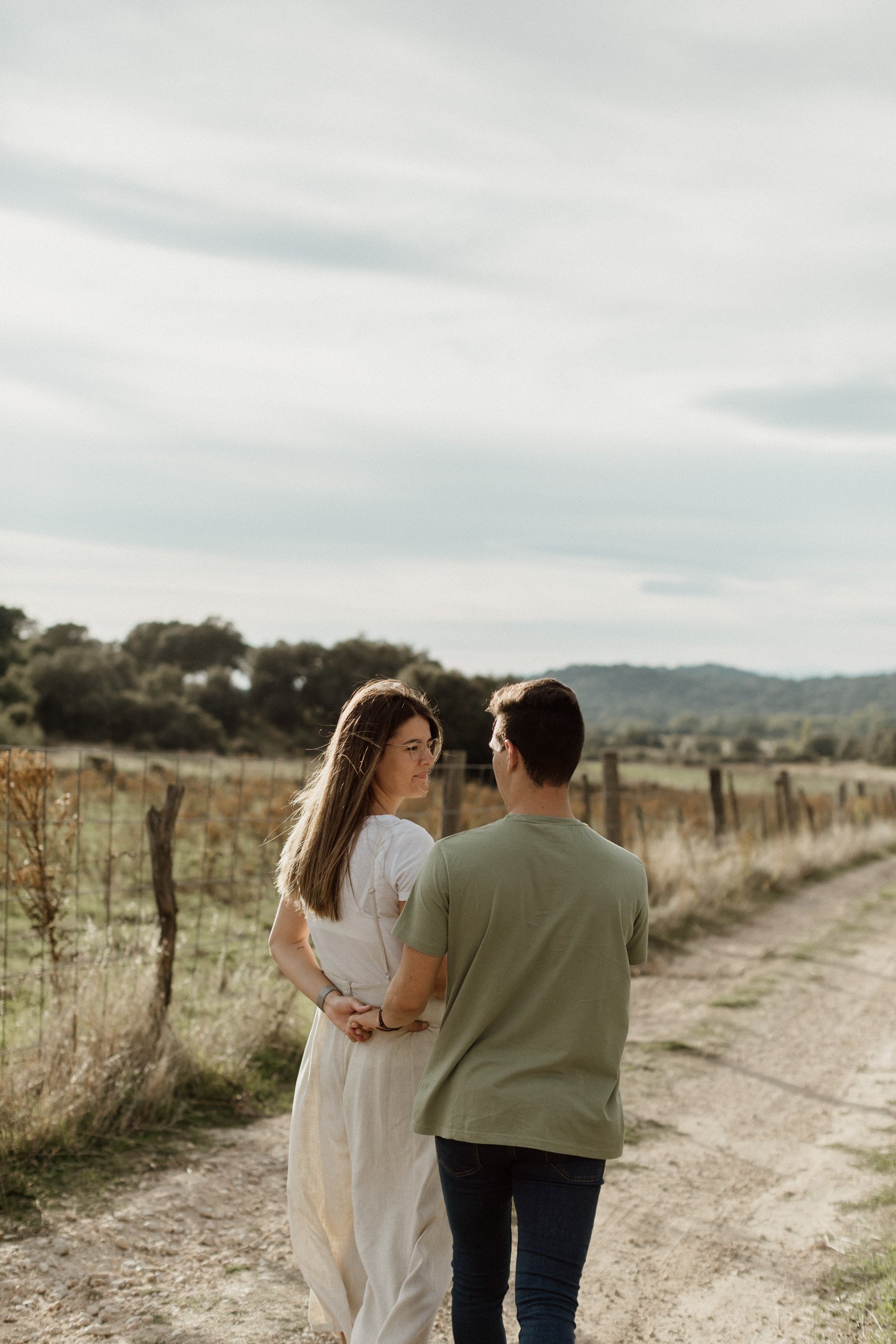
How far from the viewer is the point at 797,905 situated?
12914mm

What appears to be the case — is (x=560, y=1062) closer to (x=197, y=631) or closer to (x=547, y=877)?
(x=547, y=877)

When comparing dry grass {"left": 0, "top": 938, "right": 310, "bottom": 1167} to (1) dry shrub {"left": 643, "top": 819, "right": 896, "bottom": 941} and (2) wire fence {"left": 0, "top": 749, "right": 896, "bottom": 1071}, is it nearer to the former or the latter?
(2) wire fence {"left": 0, "top": 749, "right": 896, "bottom": 1071}

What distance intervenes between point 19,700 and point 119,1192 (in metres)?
34.6

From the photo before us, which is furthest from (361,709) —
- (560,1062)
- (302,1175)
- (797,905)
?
(797,905)

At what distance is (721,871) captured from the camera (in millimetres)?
12109

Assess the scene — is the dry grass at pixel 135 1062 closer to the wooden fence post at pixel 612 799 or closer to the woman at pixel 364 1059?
the woman at pixel 364 1059

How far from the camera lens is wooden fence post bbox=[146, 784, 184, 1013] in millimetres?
5293

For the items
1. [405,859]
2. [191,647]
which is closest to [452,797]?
[405,859]

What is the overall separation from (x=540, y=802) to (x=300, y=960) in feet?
3.10

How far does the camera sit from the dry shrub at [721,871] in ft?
35.5

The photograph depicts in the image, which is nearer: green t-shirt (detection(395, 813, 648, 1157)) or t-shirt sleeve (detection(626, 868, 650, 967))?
green t-shirt (detection(395, 813, 648, 1157))

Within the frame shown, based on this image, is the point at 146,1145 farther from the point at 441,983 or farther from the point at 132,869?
the point at 132,869

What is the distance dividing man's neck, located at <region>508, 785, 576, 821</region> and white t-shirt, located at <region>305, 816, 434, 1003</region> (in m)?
0.38

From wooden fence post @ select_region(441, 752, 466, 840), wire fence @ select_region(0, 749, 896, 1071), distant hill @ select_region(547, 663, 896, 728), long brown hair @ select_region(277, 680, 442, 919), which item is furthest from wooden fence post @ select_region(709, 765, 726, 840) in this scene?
distant hill @ select_region(547, 663, 896, 728)
